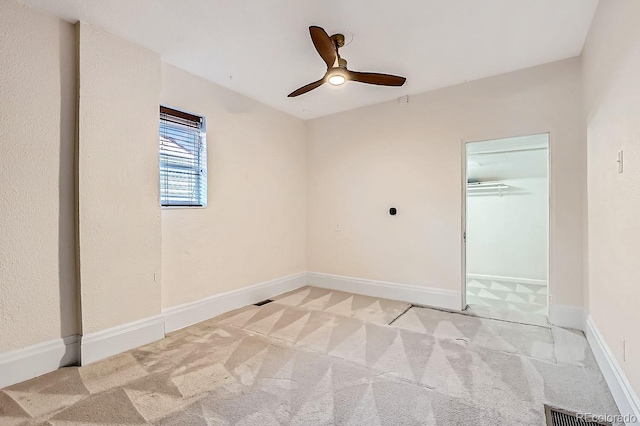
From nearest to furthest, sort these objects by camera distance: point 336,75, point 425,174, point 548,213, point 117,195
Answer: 1. point 336,75
2. point 117,195
3. point 548,213
4. point 425,174

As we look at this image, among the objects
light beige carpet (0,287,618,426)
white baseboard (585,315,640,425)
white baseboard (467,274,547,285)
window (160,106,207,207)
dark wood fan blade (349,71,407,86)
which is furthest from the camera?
white baseboard (467,274,547,285)

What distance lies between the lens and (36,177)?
220 cm

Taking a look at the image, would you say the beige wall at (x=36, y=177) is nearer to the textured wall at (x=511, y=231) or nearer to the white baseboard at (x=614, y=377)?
the white baseboard at (x=614, y=377)

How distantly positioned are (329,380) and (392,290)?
84.2 inches

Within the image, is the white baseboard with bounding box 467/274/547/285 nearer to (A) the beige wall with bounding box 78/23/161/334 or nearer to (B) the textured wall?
(B) the textured wall

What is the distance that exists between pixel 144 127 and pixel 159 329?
1865mm

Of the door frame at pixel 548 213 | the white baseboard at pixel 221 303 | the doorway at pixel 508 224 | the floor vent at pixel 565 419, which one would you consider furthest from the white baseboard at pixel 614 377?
the white baseboard at pixel 221 303

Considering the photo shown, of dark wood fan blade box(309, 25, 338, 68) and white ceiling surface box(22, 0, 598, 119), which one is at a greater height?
white ceiling surface box(22, 0, 598, 119)

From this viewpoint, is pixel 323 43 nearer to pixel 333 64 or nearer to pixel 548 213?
pixel 333 64

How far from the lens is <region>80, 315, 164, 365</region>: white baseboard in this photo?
2.35 metres

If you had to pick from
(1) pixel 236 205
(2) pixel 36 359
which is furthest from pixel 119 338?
(1) pixel 236 205

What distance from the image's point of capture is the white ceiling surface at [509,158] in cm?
372

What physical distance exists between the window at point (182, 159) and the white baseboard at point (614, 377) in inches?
142

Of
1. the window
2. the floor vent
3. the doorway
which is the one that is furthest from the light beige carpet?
the doorway
